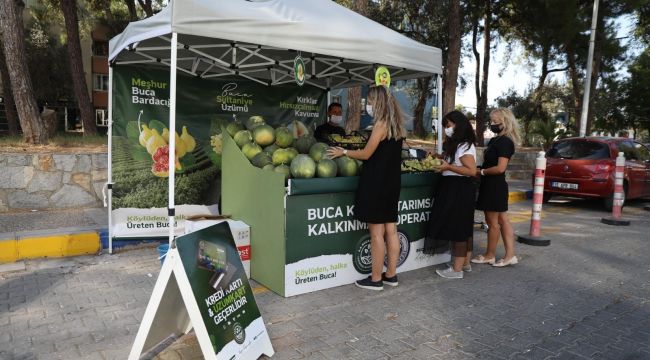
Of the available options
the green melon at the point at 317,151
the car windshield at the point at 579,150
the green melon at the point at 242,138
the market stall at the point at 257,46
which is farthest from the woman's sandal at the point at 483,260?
the car windshield at the point at 579,150

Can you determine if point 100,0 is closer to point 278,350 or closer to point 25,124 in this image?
point 25,124

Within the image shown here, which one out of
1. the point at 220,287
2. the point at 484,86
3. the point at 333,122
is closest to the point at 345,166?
the point at 220,287

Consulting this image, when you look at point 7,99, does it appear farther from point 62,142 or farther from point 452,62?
point 452,62

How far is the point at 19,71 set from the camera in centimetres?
787

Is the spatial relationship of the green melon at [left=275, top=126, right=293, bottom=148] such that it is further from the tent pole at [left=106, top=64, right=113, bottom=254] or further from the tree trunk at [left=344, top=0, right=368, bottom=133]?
the tree trunk at [left=344, top=0, right=368, bottom=133]

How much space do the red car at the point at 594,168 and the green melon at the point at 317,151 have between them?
7841mm

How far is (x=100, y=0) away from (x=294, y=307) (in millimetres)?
16494

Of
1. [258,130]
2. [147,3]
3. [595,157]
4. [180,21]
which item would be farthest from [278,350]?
[147,3]

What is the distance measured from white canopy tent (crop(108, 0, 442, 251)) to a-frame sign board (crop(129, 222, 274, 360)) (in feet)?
2.48

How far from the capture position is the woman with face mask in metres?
4.66

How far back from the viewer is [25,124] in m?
8.04

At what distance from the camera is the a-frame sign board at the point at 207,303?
2750 millimetres

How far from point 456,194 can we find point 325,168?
1.51 metres

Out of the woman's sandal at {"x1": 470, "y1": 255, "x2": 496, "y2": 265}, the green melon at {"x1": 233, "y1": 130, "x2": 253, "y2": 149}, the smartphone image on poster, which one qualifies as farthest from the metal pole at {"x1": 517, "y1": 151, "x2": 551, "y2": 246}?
the smartphone image on poster
